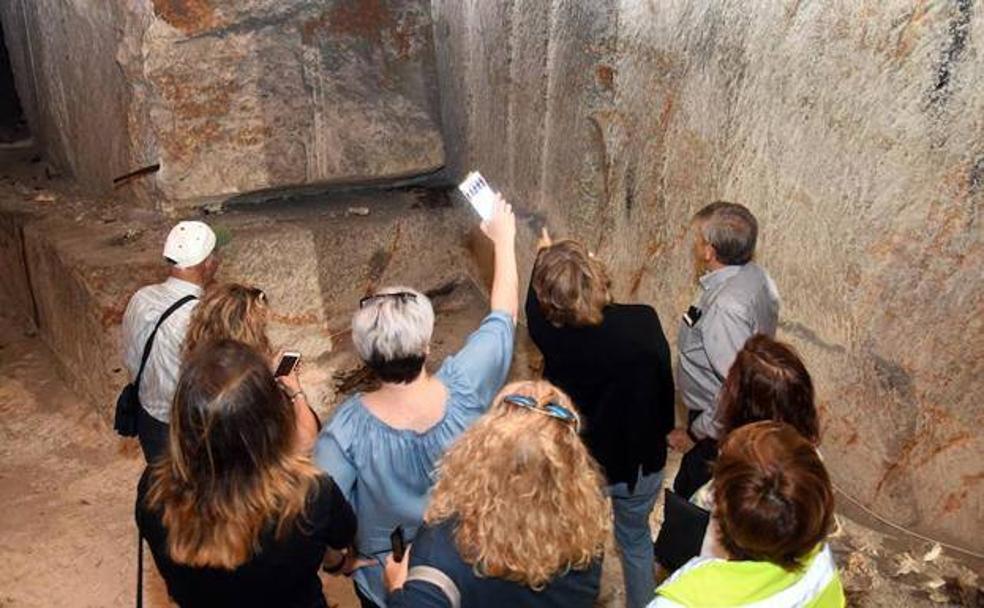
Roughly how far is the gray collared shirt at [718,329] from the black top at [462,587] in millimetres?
1160

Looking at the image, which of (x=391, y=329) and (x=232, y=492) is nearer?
(x=232, y=492)

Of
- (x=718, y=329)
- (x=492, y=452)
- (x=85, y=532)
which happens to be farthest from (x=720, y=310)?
(x=85, y=532)

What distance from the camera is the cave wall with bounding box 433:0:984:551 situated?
9.72 ft

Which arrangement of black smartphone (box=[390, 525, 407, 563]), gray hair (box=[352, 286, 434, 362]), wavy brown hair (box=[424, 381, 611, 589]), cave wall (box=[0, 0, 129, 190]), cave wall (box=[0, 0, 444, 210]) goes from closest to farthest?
wavy brown hair (box=[424, 381, 611, 589]), black smartphone (box=[390, 525, 407, 563]), gray hair (box=[352, 286, 434, 362]), cave wall (box=[0, 0, 444, 210]), cave wall (box=[0, 0, 129, 190])

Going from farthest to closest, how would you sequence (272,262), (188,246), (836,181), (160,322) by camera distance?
(272,262), (836,181), (188,246), (160,322)

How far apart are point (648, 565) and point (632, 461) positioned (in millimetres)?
477

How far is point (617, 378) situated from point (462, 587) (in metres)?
1.10

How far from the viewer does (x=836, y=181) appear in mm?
3271

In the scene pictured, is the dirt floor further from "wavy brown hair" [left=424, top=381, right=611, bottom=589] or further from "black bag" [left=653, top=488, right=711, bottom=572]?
"wavy brown hair" [left=424, top=381, right=611, bottom=589]

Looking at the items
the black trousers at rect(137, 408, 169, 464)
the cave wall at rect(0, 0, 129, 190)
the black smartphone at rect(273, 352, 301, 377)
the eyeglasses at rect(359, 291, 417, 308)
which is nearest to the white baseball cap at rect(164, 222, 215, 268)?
the black trousers at rect(137, 408, 169, 464)

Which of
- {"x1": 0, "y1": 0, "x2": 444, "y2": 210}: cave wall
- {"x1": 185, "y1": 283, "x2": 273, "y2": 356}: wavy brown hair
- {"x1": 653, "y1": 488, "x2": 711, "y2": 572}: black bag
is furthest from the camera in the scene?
{"x1": 0, "y1": 0, "x2": 444, "y2": 210}: cave wall

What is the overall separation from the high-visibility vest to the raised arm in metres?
1.03

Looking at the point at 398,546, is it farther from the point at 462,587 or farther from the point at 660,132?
the point at 660,132

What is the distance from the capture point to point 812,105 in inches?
129
